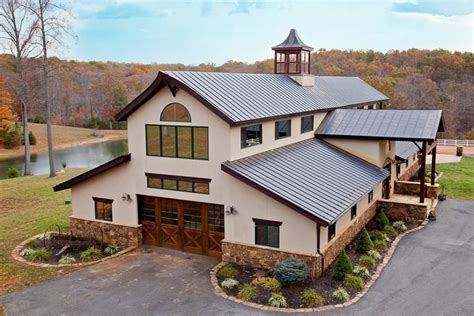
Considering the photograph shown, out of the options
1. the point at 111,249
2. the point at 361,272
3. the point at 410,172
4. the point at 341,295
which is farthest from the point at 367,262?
the point at 410,172

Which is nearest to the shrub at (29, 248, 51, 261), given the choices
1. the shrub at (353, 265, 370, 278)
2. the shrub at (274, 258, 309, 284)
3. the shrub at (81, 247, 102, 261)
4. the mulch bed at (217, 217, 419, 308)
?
the shrub at (81, 247, 102, 261)

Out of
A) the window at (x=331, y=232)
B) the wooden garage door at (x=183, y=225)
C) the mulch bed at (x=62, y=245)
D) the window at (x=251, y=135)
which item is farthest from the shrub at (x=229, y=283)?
the mulch bed at (x=62, y=245)

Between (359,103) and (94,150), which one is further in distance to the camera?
(94,150)

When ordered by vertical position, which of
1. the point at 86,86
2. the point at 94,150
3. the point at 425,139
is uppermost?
the point at 86,86

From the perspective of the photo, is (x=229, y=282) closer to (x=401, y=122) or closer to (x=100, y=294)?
(x=100, y=294)

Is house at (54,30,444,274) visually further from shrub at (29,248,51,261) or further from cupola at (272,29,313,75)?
cupola at (272,29,313,75)

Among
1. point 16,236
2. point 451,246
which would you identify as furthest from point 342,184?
point 16,236

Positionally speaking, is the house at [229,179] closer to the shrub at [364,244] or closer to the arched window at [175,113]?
the arched window at [175,113]
